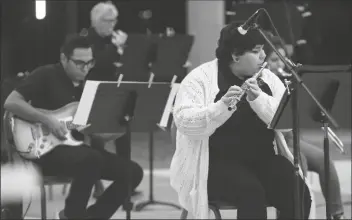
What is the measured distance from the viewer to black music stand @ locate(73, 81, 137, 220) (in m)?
3.94

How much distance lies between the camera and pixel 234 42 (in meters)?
3.54

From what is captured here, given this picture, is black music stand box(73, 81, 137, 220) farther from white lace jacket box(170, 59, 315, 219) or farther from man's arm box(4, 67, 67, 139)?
white lace jacket box(170, 59, 315, 219)

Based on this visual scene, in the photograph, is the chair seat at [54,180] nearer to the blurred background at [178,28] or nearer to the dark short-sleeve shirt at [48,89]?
the dark short-sleeve shirt at [48,89]

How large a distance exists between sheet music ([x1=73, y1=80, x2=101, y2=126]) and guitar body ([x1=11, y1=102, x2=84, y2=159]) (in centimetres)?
29

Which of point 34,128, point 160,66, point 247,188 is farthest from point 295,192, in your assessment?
point 160,66

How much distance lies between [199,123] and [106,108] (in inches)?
31.3

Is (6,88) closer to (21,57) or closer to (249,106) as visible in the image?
(249,106)

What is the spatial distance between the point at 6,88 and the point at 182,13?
5.72m

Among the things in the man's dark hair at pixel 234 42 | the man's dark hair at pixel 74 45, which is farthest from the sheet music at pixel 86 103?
the man's dark hair at pixel 234 42

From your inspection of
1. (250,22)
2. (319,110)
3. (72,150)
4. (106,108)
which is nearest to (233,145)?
(319,110)

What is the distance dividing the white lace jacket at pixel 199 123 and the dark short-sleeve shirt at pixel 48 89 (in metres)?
0.98

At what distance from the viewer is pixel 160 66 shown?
5.74 m

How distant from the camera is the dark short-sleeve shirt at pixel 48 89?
4240mm

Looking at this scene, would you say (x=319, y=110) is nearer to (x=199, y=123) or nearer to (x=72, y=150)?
(x=199, y=123)
